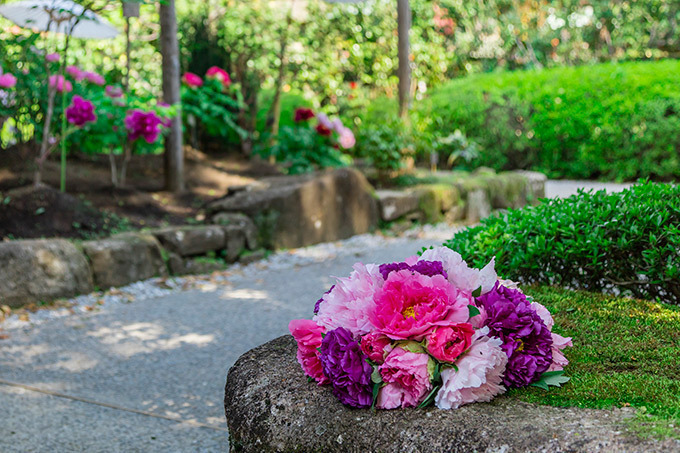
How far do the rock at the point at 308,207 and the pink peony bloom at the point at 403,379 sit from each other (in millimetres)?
4559

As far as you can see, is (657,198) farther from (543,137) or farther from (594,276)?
(543,137)

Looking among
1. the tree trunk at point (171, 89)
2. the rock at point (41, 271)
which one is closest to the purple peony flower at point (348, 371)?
the rock at point (41, 271)

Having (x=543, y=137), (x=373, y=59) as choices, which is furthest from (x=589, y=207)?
(x=373, y=59)

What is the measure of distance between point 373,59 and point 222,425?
9.19 m

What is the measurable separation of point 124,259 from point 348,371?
373cm

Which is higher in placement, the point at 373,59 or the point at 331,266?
the point at 373,59

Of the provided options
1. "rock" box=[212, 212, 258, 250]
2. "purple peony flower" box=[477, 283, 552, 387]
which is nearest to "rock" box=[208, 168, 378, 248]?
"rock" box=[212, 212, 258, 250]

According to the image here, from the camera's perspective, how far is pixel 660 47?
14453mm

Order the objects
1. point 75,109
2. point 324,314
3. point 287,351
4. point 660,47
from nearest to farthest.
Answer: point 324,314, point 287,351, point 75,109, point 660,47

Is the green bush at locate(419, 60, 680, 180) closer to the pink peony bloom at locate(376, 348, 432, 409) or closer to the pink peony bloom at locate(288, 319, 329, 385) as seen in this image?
the pink peony bloom at locate(288, 319, 329, 385)

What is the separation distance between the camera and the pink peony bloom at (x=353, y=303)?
161 cm

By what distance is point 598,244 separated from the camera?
2.29m

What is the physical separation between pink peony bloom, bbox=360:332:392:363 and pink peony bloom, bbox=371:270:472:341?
2 centimetres

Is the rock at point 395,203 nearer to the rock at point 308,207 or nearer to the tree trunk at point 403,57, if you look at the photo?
the rock at point 308,207
